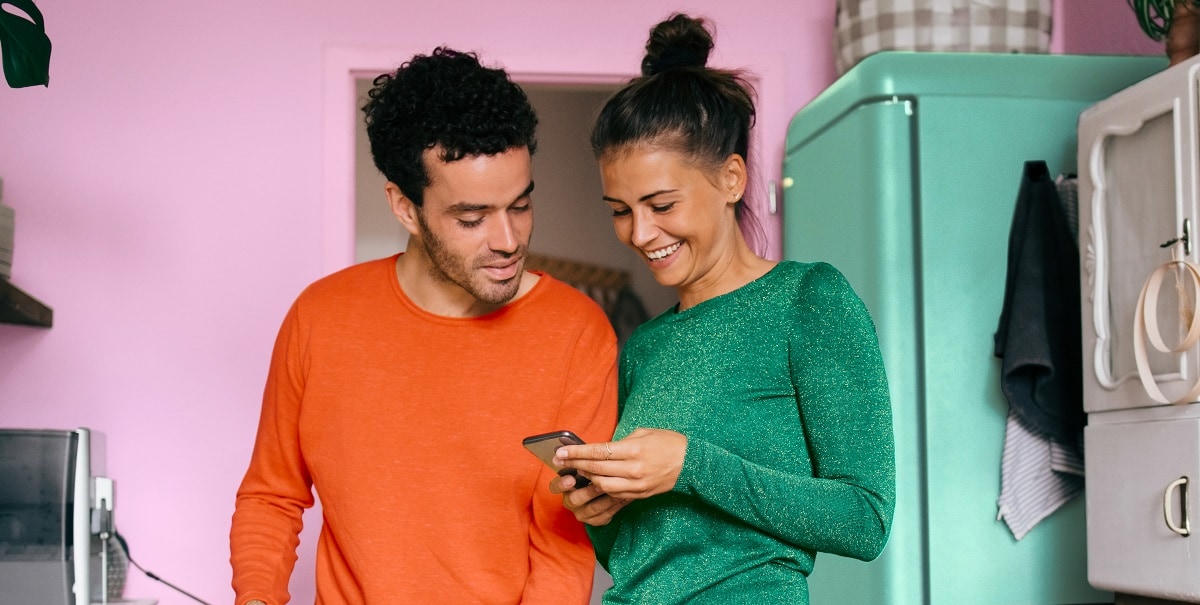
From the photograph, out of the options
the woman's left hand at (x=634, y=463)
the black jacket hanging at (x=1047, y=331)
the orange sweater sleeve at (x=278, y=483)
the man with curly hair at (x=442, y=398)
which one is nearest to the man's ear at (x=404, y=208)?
the man with curly hair at (x=442, y=398)

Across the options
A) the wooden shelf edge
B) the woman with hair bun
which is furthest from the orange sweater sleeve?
the wooden shelf edge

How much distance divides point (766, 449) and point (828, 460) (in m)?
0.07

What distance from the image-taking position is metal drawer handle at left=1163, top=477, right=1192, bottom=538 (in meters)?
1.70

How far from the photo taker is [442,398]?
1.57m

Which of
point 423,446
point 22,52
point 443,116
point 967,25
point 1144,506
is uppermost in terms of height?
point 967,25

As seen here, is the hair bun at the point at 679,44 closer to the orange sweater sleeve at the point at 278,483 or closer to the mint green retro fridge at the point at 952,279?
the orange sweater sleeve at the point at 278,483

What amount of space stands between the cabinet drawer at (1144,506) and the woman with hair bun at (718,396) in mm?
706

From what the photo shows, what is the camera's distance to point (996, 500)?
2217 millimetres

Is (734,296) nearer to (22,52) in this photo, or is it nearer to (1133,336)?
(1133,336)

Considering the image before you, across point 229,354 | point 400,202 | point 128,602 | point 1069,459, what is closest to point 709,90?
point 400,202

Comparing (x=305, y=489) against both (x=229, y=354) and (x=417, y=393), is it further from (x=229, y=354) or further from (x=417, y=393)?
(x=229, y=354)

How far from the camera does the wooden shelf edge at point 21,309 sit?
2361 mm

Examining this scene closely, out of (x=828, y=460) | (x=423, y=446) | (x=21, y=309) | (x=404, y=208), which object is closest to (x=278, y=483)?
(x=423, y=446)

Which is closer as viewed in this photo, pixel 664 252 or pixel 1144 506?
pixel 664 252
